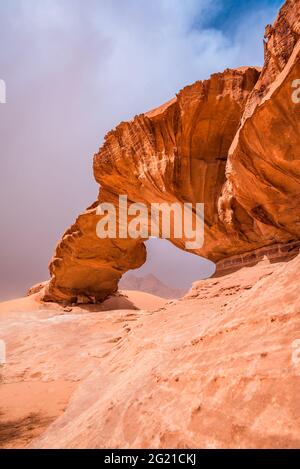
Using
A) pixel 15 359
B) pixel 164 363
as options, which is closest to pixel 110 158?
pixel 15 359

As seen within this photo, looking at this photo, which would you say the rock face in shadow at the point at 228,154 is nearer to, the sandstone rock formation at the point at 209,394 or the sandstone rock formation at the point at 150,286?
the sandstone rock formation at the point at 209,394

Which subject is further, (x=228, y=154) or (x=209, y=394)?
(x=228, y=154)

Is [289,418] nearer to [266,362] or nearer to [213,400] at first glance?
[266,362]

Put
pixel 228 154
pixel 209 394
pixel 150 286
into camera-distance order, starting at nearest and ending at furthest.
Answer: pixel 209 394
pixel 228 154
pixel 150 286

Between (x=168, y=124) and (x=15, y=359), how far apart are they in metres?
7.36

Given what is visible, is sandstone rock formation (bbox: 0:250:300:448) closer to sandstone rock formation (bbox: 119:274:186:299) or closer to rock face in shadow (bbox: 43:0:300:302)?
rock face in shadow (bbox: 43:0:300:302)

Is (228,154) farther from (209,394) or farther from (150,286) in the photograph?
(150,286)

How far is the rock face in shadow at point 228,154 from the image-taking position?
5.23 metres

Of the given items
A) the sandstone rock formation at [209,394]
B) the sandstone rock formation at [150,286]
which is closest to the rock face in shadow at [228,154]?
the sandstone rock formation at [209,394]

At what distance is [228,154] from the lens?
23.4ft

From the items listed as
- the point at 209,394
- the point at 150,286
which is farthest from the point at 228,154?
the point at 150,286

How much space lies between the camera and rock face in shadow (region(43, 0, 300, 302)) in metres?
5.23

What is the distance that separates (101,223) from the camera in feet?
46.9

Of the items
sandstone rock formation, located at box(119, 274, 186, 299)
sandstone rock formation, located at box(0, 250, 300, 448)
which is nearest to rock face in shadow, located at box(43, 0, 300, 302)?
sandstone rock formation, located at box(0, 250, 300, 448)
